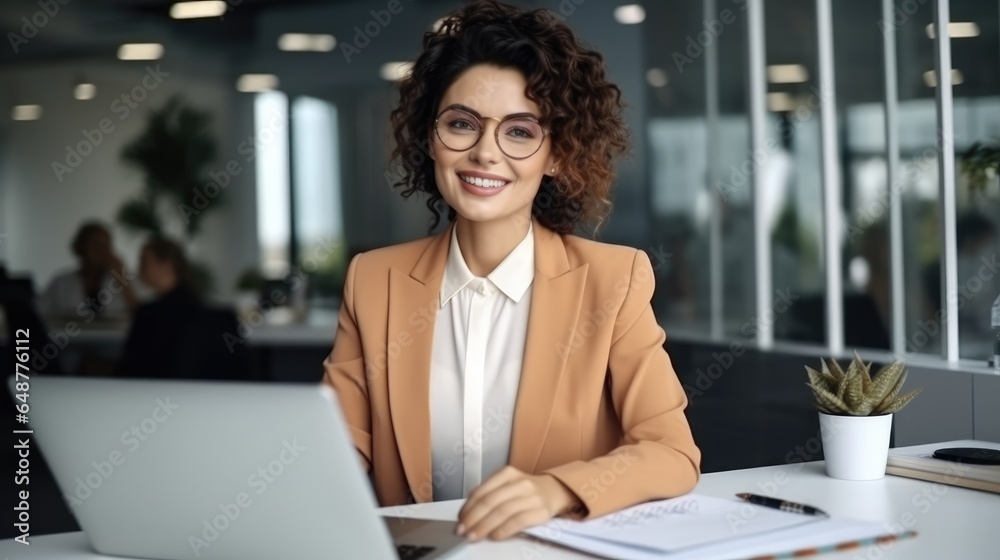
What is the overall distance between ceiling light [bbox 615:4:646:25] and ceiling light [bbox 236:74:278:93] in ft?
8.49

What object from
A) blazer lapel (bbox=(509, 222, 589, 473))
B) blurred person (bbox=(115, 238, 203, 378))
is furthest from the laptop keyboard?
blurred person (bbox=(115, 238, 203, 378))

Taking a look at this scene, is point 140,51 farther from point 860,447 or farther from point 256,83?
point 860,447

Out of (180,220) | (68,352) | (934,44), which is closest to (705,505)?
(934,44)

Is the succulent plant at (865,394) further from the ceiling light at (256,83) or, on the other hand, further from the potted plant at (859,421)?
the ceiling light at (256,83)

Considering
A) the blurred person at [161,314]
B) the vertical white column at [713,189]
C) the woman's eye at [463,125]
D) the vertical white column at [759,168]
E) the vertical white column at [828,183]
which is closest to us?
the woman's eye at [463,125]

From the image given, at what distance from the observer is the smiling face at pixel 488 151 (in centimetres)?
195

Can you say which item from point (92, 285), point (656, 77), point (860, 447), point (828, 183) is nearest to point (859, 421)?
point (860, 447)

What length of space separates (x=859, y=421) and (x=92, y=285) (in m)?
6.24

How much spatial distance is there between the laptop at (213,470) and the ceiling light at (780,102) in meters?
4.03

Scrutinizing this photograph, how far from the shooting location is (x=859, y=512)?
161 centimetres

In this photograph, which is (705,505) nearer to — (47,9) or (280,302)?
(280,302)

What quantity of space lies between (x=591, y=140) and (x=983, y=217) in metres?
1.84

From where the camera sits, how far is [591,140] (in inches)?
83.3

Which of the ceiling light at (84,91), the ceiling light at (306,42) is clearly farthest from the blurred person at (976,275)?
the ceiling light at (84,91)
